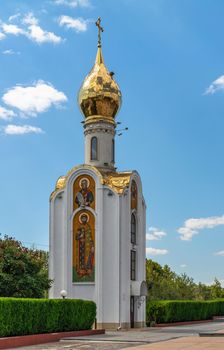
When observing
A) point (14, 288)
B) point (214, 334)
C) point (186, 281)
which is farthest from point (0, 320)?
point (186, 281)

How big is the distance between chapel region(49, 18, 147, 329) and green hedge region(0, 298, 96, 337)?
5.37 meters

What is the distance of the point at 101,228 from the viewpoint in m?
40.9

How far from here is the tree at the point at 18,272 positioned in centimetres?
3319

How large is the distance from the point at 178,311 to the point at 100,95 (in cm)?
1687

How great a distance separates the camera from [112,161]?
44.5m

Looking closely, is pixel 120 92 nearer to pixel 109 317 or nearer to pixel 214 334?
pixel 109 317

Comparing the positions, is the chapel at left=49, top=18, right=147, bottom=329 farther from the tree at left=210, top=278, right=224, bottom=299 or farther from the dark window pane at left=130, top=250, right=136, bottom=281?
the tree at left=210, top=278, right=224, bottom=299

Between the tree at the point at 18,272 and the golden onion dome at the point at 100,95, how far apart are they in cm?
1304

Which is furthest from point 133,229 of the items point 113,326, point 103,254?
point 113,326

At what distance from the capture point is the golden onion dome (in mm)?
44406

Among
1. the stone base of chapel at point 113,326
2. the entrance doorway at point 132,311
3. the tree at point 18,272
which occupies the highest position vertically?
the tree at point 18,272

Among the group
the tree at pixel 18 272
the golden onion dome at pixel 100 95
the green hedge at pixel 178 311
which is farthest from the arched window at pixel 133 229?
the tree at pixel 18 272

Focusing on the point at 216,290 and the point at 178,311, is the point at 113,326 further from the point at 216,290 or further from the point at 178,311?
the point at 216,290

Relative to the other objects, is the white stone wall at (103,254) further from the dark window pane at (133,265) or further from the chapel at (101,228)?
the dark window pane at (133,265)
